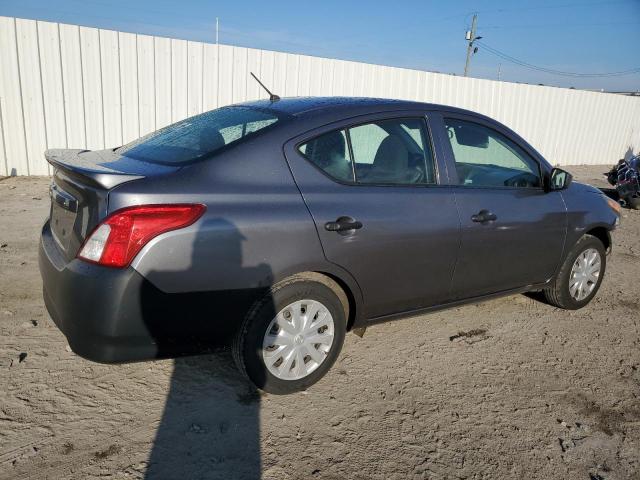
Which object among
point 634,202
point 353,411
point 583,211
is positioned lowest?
point 353,411

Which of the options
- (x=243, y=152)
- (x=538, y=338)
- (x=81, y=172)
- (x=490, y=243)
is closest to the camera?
(x=81, y=172)

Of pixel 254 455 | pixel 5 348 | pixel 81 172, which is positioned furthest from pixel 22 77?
pixel 254 455

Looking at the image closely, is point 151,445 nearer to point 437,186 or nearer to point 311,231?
point 311,231

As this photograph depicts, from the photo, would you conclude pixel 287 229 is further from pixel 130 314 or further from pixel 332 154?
pixel 130 314

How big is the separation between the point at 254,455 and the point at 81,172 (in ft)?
5.27

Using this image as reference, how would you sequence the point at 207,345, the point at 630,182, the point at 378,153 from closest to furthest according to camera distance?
the point at 207,345
the point at 378,153
the point at 630,182

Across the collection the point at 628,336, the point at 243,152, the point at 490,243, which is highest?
the point at 243,152

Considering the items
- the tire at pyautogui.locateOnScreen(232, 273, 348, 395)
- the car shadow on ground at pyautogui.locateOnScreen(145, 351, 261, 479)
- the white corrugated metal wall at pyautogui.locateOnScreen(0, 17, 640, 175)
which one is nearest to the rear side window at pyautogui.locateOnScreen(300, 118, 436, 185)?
the tire at pyautogui.locateOnScreen(232, 273, 348, 395)

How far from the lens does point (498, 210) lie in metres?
3.43

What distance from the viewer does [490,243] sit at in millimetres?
3404

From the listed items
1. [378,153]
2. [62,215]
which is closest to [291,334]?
[378,153]

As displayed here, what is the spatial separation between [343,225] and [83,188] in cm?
134

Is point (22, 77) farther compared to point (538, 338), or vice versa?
point (22, 77)

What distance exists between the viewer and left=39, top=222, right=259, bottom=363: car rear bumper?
2227 millimetres
